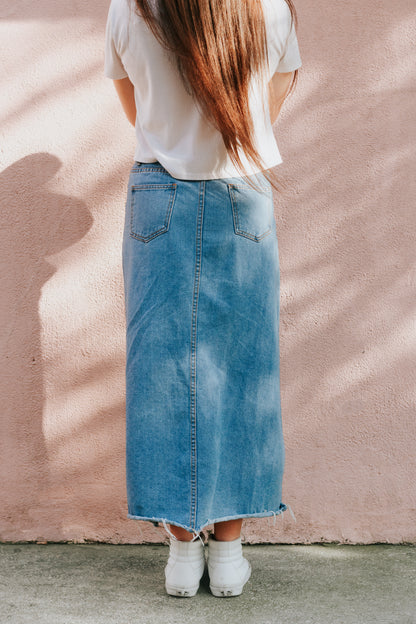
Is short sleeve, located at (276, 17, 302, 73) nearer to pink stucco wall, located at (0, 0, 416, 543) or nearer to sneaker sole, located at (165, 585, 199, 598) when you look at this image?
pink stucco wall, located at (0, 0, 416, 543)

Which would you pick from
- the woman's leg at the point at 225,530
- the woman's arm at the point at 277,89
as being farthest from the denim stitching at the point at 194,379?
the woman's arm at the point at 277,89

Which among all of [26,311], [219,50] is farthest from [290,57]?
[26,311]

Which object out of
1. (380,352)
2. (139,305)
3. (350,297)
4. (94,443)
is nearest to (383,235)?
(350,297)

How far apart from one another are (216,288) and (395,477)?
3.38ft

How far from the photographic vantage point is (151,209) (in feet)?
5.71

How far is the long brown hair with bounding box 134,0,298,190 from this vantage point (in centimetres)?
157

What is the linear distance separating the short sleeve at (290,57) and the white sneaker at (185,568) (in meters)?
1.29

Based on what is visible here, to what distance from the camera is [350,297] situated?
226 cm

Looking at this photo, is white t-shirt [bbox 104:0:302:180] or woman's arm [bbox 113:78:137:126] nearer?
white t-shirt [bbox 104:0:302:180]

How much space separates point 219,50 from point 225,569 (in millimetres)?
1347

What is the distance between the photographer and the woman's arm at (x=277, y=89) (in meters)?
1.80

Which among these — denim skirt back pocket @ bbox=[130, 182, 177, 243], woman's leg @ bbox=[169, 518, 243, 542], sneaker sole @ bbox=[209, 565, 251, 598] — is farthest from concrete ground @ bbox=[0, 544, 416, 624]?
denim skirt back pocket @ bbox=[130, 182, 177, 243]

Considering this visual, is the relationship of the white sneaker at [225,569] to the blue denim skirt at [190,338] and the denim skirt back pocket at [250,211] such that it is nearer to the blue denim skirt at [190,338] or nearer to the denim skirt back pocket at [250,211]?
the blue denim skirt at [190,338]

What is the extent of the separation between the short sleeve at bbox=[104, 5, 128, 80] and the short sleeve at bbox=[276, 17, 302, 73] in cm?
42
